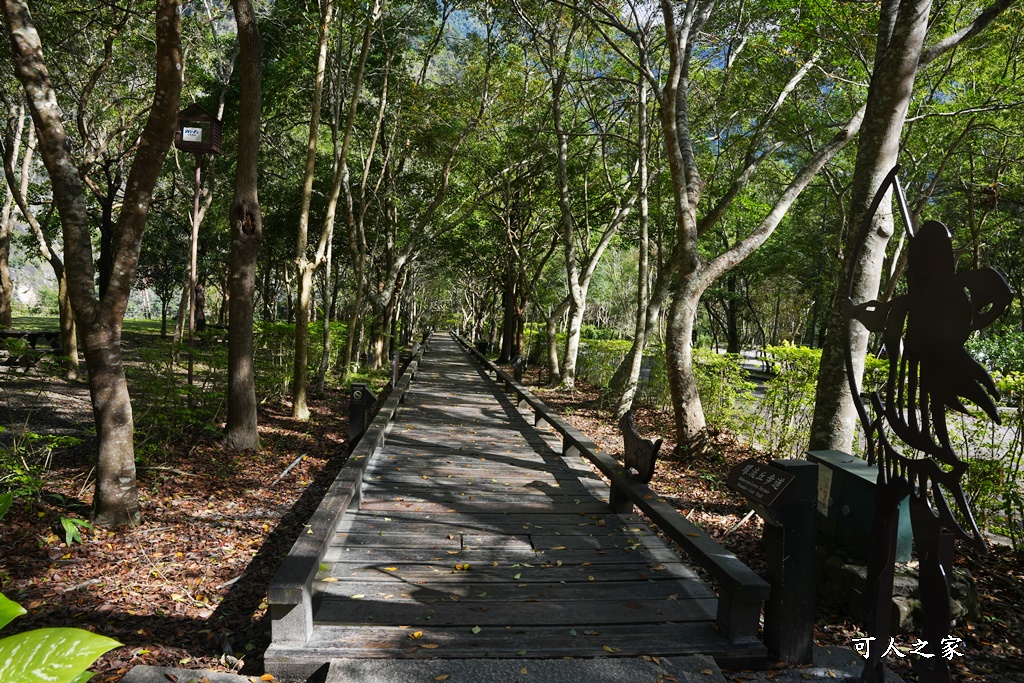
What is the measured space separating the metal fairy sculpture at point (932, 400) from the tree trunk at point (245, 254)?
271 inches

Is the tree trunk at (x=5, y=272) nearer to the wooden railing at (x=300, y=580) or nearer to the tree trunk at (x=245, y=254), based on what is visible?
the tree trunk at (x=245, y=254)

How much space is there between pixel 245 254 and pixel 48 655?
722 cm

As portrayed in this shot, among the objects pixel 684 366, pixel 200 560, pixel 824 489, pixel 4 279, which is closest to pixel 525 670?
pixel 824 489

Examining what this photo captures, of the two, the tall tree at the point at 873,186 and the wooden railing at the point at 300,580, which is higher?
the tall tree at the point at 873,186

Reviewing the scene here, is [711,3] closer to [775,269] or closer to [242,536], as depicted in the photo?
[242,536]

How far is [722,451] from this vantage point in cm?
Answer: 837

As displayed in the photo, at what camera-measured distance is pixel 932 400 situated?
2.48 metres

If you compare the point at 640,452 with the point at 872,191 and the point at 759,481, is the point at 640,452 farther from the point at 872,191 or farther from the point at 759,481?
the point at 872,191

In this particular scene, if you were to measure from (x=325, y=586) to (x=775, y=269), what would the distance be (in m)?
31.0

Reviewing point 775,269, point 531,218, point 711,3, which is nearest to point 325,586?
point 711,3

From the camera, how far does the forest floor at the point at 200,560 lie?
11.9ft

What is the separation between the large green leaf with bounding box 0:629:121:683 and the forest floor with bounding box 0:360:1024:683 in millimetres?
2639

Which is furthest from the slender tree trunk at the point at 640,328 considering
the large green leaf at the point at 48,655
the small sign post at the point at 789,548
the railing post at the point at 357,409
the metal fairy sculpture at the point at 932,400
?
the large green leaf at the point at 48,655

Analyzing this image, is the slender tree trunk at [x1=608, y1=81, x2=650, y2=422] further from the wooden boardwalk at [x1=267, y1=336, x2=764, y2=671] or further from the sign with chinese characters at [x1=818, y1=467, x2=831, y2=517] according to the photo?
the sign with chinese characters at [x1=818, y1=467, x2=831, y2=517]
